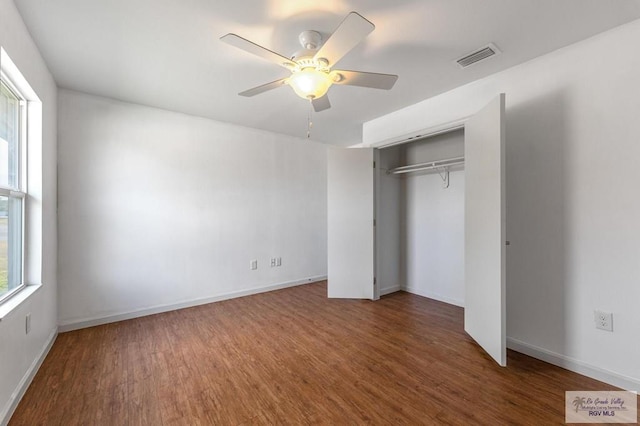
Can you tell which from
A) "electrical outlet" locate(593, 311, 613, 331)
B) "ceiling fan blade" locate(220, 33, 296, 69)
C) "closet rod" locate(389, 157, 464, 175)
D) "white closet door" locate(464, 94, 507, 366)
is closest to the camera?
"ceiling fan blade" locate(220, 33, 296, 69)

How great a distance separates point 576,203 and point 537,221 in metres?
0.29

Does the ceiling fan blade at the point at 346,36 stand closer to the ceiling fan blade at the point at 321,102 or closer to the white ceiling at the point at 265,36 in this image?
the white ceiling at the point at 265,36

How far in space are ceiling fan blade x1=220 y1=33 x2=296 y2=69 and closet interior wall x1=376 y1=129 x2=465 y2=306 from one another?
2.48m

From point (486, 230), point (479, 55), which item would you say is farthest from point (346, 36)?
point (486, 230)

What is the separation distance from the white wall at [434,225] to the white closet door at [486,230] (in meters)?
0.96

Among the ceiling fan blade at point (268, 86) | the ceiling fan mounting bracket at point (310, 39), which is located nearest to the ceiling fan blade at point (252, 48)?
the ceiling fan blade at point (268, 86)

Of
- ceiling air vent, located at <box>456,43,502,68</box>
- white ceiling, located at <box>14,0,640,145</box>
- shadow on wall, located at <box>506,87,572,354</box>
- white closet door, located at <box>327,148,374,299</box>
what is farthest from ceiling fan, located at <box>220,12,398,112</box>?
white closet door, located at <box>327,148,374,299</box>

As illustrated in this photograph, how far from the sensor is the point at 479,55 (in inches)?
89.5

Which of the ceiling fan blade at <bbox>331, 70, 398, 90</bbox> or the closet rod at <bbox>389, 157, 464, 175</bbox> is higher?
the ceiling fan blade at <bbox>331, 70, 398, 90</bbox>

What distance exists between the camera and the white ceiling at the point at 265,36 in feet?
5.68

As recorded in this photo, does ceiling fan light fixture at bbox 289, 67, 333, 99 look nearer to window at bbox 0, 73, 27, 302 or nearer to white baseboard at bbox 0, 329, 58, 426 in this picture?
window at bbox 0, 73, 27, 302

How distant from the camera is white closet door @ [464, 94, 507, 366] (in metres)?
2.14

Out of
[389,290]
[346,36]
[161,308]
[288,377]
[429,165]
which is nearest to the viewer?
[346,36]

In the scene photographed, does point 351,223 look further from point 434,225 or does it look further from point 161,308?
point 161,308
